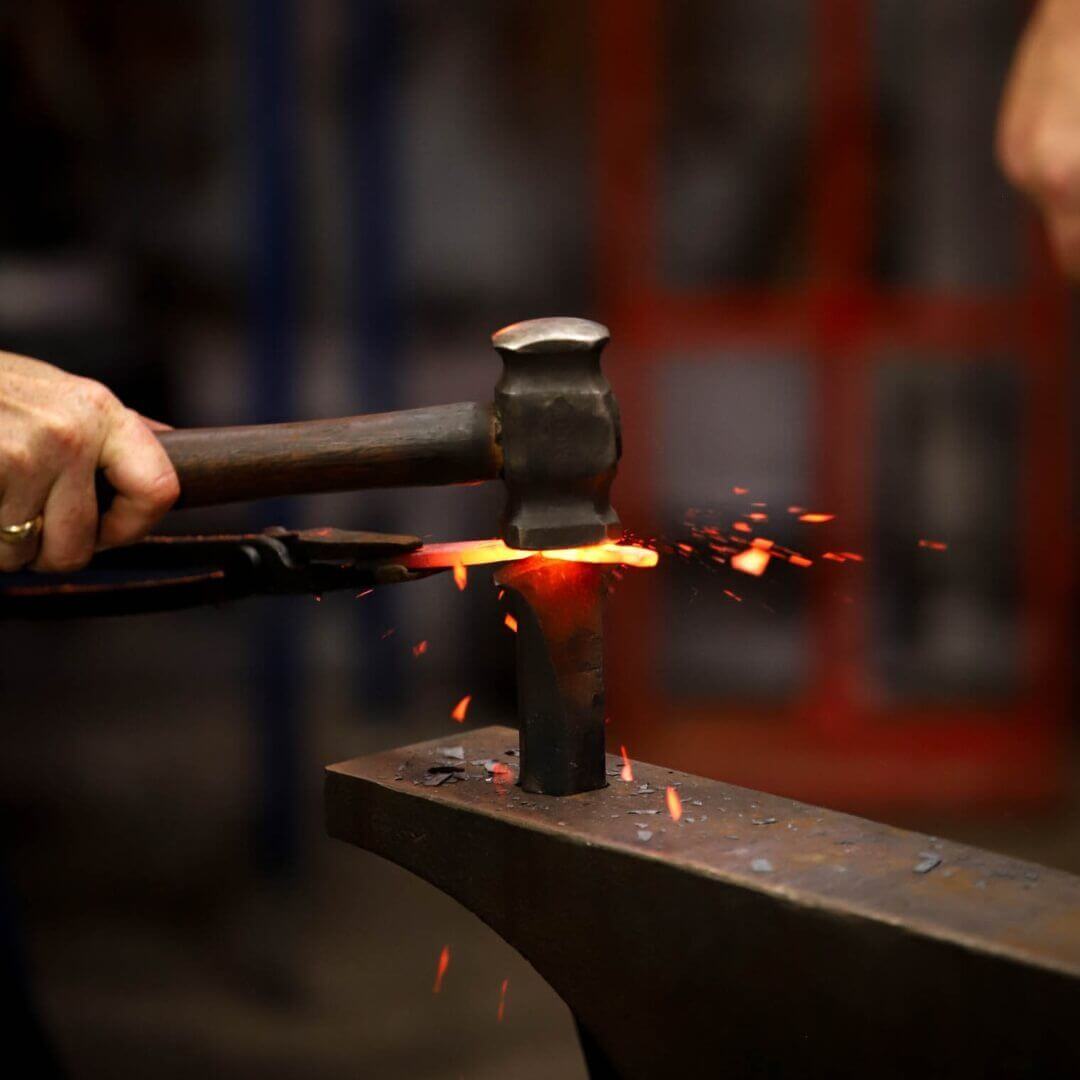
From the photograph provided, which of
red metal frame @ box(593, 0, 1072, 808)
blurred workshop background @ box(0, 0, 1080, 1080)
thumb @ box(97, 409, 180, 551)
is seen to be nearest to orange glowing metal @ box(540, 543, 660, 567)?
thumb @ box(97, 409, 180, 551)

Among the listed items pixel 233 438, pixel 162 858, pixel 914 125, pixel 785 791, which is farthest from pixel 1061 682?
pixel 233 438

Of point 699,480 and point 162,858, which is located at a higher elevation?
point 699,480

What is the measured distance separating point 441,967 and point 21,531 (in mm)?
2111

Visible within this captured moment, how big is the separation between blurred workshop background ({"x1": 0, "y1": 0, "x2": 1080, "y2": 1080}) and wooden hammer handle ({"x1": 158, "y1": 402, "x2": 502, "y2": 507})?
6.51 feet

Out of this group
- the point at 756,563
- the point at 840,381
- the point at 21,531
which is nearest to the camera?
the point at 21,531

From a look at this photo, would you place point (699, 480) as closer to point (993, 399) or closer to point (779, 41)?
point (993, 399)

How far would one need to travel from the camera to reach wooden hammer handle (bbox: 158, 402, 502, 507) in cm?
131

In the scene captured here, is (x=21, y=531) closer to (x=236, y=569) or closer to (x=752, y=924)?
(x=236, y=569)

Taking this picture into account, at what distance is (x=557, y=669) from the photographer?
129 cm

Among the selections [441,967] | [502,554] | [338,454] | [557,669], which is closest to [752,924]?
[557,669]

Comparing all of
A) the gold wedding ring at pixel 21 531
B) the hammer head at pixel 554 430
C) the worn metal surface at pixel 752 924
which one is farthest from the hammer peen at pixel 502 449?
the worn metal surface at pixel 752 924

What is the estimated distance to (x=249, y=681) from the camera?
143 inches

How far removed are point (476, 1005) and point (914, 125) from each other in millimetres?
3145

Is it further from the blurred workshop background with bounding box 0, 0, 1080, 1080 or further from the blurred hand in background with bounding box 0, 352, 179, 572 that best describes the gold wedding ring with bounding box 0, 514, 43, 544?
the blurred workshop background with bounding box 0, 0, 1080, 1080
